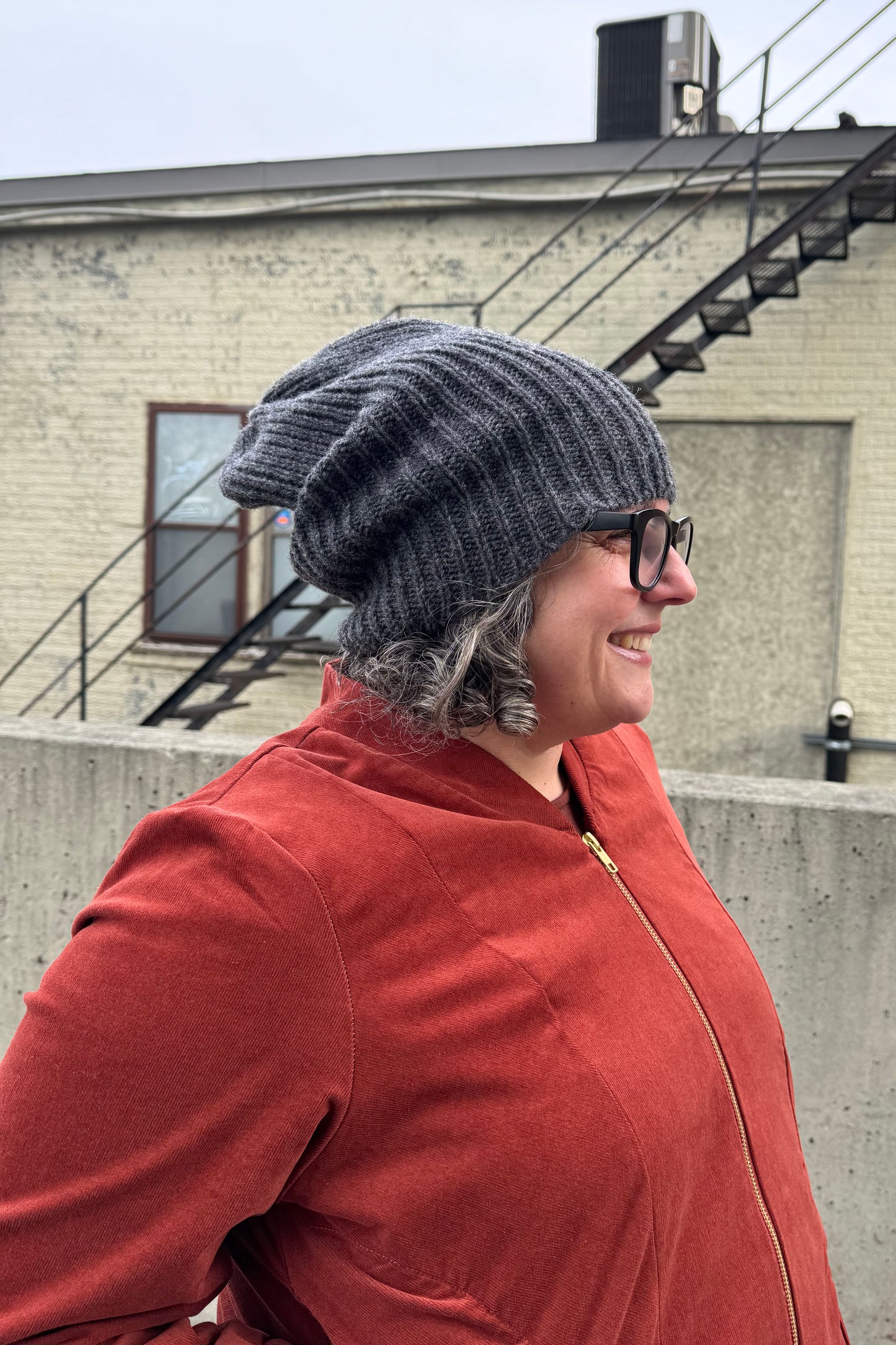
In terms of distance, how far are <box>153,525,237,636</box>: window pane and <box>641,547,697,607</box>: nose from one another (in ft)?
23.6

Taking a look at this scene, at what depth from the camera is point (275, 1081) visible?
3.33 feet

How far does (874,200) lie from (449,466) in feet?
21.7

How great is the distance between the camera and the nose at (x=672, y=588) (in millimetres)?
1308

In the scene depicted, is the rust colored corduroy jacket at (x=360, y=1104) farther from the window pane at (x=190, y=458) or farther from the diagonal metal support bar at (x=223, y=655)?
the window pane at (x=190, y=458)

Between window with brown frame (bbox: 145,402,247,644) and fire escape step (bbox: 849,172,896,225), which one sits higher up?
fire escape step (bbox: 849,172,896,225)

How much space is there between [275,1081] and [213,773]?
65.0 inches

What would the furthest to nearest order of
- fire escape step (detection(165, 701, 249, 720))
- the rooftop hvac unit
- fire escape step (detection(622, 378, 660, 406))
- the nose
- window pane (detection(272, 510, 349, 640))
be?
window pane (detection(272, 510, 349, 640)) < the rooftop hvac unit < fire escape step (detection(165, 701, 249, 720)) < fire escape step (detection(622, 378, 660, 406)) < the nose

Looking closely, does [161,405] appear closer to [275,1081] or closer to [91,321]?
[91,321]

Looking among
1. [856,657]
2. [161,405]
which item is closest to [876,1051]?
[856,657]

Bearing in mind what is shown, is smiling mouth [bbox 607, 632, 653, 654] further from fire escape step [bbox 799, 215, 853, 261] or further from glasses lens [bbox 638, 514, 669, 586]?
fire escape step [bbox 799, 215, 853, 261]

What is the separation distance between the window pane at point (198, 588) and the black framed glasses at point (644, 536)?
723cm

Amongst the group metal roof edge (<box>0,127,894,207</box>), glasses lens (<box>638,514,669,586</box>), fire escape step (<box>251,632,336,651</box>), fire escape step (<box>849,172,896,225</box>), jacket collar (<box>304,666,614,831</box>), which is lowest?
fire escape step (<box>251,632,336,651</box>)

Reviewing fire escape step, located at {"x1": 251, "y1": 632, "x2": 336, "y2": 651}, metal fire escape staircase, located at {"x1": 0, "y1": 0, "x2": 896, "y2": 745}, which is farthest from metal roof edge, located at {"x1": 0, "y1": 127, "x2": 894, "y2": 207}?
fire escape step, located at {"x1": 251, "y1": 632, "x2": 336, "y2": 651}

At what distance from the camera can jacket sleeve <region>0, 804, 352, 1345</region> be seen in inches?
39.2
